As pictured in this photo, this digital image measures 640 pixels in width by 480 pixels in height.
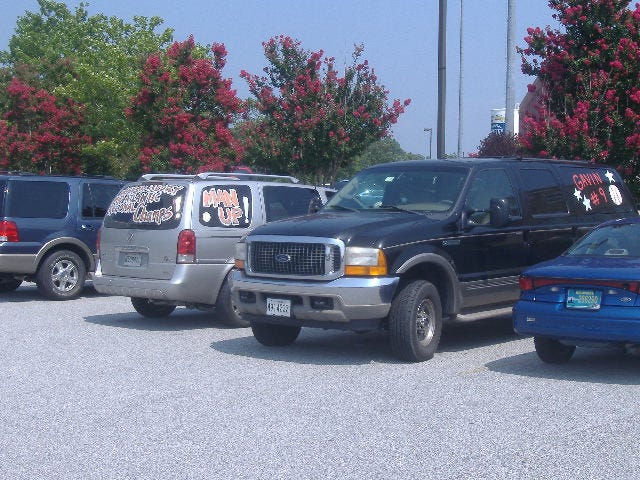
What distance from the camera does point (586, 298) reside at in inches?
350

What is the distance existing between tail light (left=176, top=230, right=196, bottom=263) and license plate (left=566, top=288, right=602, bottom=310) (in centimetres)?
486

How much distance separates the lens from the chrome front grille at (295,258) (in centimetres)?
966

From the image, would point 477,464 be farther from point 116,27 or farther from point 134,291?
point 116,27

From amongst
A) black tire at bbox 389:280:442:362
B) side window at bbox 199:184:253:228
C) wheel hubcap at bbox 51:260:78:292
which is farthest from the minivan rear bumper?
wheel hubcap at bbox 51:260:78:292

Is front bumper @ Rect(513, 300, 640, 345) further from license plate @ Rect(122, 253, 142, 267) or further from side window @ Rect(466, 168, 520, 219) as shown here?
license plate @ Rect(122, 253, 142, 267)

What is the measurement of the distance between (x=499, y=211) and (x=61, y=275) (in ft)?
26.3

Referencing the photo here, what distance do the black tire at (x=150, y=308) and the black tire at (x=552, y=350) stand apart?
18.3 feet

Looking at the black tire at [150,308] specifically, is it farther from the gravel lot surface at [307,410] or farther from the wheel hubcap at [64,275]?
the wheel hubcap at [64,275]

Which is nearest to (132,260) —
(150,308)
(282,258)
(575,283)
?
(150,308)

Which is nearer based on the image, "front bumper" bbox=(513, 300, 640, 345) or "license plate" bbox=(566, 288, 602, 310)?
"front bumper" bbox=(513, 300, 640, 345)

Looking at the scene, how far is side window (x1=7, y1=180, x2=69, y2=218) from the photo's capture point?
15109 mm

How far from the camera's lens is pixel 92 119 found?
3022cm

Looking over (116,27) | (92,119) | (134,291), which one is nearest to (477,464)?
(134,291)

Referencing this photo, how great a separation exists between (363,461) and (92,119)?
25.5 m
